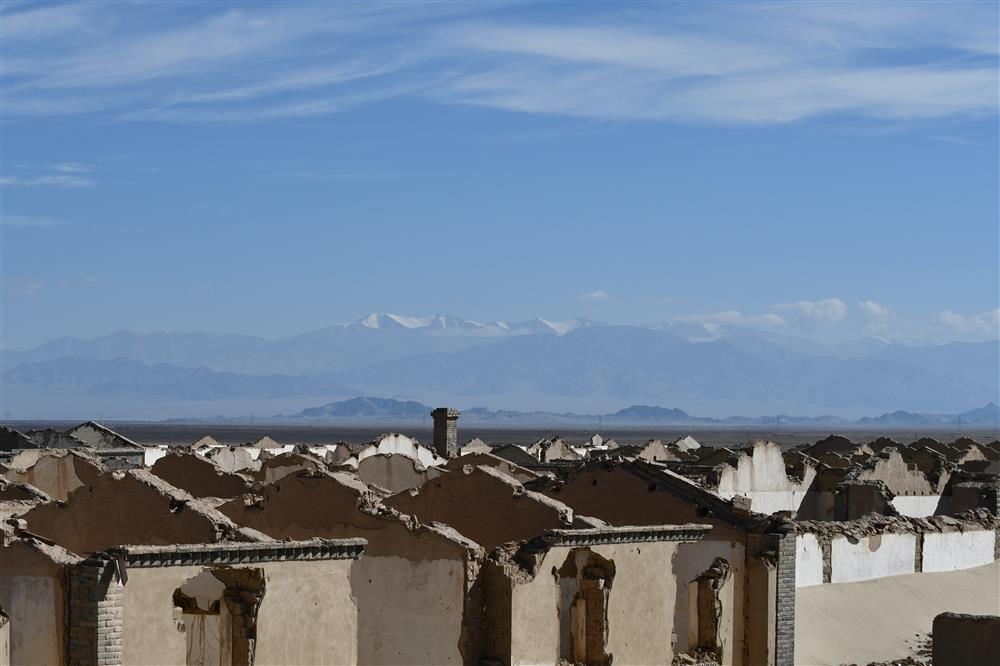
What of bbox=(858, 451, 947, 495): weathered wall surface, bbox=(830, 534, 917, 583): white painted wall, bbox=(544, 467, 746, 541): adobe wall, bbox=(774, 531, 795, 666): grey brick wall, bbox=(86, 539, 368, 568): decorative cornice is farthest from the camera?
bbox=(858, 451, 947, 495): weathered wall surface

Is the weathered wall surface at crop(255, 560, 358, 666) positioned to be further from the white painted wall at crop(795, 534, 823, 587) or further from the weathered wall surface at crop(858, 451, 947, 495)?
the weathered wall surface at crop(858, 451, 947, 495)

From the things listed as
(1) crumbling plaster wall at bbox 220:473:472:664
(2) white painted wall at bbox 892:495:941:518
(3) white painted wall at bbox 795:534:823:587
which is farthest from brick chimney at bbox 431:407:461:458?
(1) crumbling plaster wall at bbox 220:473:472:664

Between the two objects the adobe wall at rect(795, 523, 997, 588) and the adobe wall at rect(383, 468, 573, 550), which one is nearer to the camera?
the adobe wall at rect(383, 468, 573, 550)

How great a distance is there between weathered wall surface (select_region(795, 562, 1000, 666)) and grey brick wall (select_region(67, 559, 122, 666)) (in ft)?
50.4

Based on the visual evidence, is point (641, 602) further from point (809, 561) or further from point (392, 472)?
point (392, 472)

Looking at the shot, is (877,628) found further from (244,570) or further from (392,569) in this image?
(244,570)

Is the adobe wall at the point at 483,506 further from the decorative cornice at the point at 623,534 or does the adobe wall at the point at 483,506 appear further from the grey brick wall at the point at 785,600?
the grey brick wall at the point at 785,600

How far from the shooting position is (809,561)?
106 feet

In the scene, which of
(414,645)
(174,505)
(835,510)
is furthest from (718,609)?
(835,510)

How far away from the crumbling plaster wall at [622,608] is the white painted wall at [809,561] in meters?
9.36

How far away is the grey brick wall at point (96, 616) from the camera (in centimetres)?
1605

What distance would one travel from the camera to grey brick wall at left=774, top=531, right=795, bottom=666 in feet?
81.0

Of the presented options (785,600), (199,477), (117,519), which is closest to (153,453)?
(199,477)

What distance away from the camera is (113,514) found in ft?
63.1
